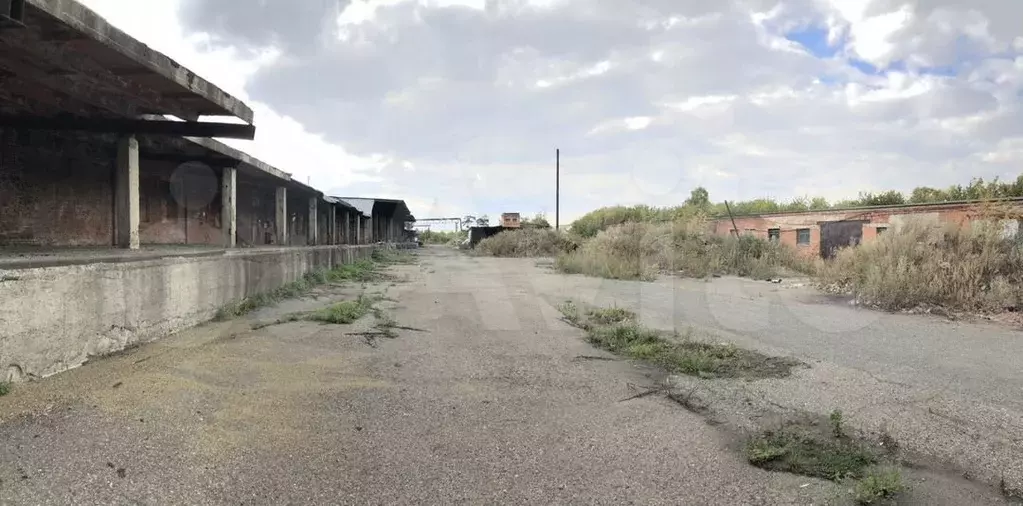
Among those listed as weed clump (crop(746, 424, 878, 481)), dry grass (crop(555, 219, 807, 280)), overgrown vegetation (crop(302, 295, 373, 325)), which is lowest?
weed clump (crop(746, 424, 878, 481))

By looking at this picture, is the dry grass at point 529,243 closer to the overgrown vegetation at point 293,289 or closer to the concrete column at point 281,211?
the overgrown vegetation at point 293,289

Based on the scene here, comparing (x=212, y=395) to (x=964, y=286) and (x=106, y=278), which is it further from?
(x=964, y=286)

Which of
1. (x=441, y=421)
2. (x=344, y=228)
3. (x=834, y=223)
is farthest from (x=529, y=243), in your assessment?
(x=441, y=421)

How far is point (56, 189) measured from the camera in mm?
7852

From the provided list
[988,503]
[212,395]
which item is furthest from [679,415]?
[212,395]

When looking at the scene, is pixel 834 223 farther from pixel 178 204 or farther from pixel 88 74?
Result: pixel 88 74

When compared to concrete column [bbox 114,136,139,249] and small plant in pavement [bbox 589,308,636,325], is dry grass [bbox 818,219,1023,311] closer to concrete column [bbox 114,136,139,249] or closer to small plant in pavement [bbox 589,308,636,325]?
small plant in pavement [bbox 589,308,636,325]

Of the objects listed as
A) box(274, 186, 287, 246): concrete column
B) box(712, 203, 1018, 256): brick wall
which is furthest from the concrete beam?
box(712, 203, 1018, 256): brick wall

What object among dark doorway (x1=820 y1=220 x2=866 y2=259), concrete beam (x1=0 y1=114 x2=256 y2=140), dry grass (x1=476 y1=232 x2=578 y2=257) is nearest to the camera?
concrete beam (x1=0 y1=114 x2=256 y2=140)

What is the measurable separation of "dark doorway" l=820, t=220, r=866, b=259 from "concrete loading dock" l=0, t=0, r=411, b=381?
879 inches

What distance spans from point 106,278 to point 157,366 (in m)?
0.96

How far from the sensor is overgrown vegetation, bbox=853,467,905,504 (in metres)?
2.81

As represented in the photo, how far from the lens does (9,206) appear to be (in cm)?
718

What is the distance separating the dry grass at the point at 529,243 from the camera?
120 ft
